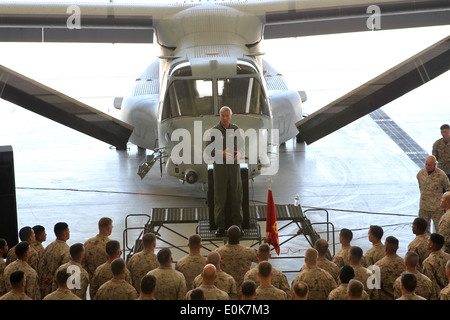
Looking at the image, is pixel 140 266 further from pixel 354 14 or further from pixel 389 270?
pixel 354 14

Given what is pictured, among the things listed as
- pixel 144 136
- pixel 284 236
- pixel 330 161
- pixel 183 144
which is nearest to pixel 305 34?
pixel 330 161

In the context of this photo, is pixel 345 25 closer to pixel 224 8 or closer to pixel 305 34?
pixel 305 34

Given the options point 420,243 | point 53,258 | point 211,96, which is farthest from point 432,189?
point 53,258

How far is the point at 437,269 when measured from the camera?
8.04 m

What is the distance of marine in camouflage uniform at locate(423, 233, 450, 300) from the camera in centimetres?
802

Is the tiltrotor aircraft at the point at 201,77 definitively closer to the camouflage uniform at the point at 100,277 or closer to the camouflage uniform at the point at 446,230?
the camouflage uniform at the point at 446,230

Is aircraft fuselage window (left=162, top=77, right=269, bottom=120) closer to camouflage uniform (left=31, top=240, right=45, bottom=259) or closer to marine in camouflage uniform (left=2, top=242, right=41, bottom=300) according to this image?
camouflage uniform (left=31, top=240, right=45, bottom=259)

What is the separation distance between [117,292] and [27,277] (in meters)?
1.33

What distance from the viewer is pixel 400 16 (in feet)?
64.4

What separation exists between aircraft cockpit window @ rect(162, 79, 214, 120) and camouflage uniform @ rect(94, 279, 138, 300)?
7.21 metres

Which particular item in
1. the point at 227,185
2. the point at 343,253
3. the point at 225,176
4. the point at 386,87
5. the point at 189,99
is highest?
the point at 386,87

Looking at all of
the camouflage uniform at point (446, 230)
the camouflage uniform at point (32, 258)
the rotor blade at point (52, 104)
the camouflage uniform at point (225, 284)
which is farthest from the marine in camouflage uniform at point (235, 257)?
the rotor blade at point (52, 104)

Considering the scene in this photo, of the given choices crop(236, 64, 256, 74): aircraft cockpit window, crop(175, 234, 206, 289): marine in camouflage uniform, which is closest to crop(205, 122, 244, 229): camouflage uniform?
crop(175, 234, 206, 289): marine in camouflage uniform
